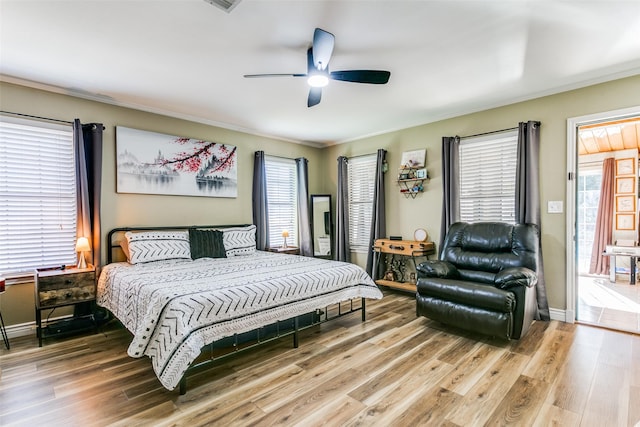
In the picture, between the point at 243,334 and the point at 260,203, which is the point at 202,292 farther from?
the point at 260,203

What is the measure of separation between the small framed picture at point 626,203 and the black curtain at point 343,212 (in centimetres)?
482

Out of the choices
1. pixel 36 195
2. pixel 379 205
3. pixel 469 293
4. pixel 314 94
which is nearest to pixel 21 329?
pixel 36 195

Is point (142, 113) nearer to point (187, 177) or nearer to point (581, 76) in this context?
point (187, 177)

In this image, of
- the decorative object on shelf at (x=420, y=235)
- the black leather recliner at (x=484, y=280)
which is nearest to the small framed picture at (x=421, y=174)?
the decorative object on shelf at (x=420, y=235)

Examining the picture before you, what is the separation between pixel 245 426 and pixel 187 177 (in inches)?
133

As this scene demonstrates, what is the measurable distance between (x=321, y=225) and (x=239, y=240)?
192 cm

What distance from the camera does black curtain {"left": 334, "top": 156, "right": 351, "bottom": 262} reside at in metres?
5.70

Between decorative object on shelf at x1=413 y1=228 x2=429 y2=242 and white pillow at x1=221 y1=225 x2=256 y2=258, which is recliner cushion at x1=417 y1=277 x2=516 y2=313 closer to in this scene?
decorative object on shelf at x1=413 y1=228 x2=429 y2=242

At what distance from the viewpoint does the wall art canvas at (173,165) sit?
3.89 meters

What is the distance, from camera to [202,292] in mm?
2359

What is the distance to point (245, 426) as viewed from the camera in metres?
1.86

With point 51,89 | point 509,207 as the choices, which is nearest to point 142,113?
point 51,89

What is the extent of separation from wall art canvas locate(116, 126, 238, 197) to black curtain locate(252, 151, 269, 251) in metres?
0.33

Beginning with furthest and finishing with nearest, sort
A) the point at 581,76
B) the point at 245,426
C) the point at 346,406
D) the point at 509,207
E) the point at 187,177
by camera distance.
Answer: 1. the point at 187,177
2. the point at 509,207
3. the point at 581,76
4. the point at 346,406
5. the point at 245,426
